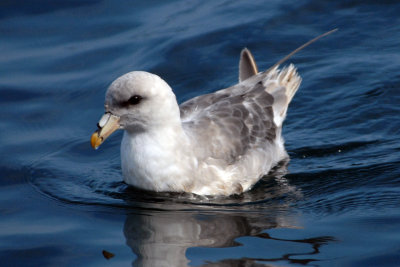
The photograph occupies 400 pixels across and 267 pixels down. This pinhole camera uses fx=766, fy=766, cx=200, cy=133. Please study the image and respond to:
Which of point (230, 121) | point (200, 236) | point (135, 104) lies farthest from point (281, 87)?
point (200, 236)

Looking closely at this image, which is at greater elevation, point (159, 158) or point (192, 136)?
point (192, 136)

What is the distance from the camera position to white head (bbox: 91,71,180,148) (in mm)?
6695

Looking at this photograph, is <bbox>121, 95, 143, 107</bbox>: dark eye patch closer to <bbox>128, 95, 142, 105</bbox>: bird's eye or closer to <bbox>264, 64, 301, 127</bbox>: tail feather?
<bbox>128, 95, 142, 105</bbox>: bird's eye

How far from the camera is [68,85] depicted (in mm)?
10070

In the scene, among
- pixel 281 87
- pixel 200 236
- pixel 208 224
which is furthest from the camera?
pixel 281 87

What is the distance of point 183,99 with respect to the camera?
984cm

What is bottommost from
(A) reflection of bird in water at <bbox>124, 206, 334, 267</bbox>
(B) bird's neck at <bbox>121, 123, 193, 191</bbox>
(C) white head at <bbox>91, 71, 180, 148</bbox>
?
(A) reflection of bird in water at <bbox>124, 206, 334, 267</bbox>

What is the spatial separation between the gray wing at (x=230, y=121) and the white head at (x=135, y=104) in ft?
1.95

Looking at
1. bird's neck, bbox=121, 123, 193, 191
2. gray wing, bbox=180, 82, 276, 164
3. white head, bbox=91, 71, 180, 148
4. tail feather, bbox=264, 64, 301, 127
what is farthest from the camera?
tail feather, bbox=264, 64, 301, 127

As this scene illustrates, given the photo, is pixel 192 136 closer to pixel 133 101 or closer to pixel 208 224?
pixel 133 101

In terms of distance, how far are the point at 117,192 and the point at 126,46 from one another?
3976 mm

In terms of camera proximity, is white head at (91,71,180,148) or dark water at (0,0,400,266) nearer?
dark water at (0,0,400,266)

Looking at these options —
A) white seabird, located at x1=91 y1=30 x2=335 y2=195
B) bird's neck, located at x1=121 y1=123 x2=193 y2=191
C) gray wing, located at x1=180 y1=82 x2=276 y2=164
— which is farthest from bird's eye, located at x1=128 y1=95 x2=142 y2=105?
gray wing, located at x1=180 y1=82 x2=276 y2=164

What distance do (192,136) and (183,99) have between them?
8.23 ft
